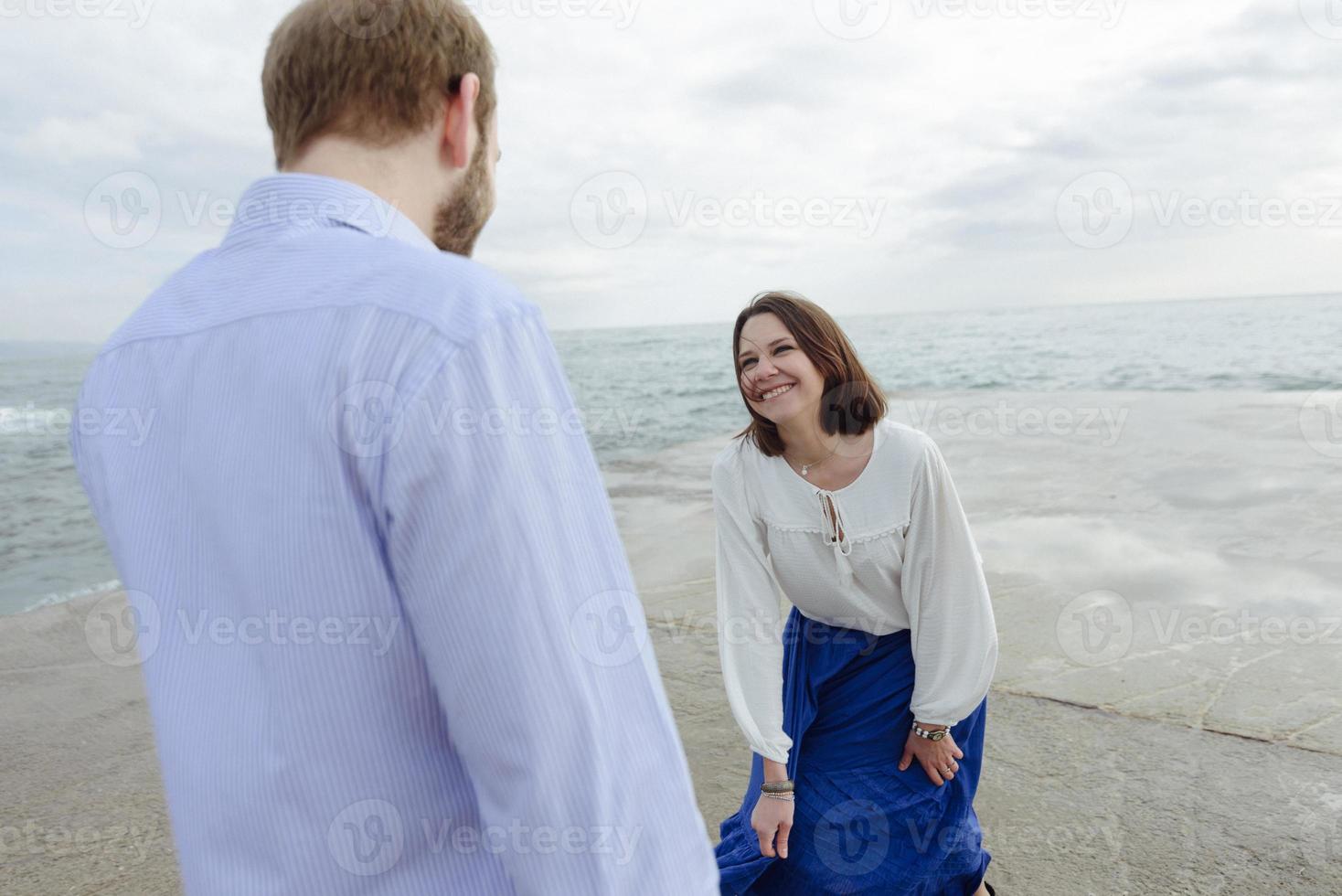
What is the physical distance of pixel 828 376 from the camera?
109 inches

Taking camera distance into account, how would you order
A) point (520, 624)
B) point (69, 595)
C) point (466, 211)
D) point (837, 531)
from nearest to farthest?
point (520, 624) → point (466, 211) → point (837, 531) → point (69, 595)

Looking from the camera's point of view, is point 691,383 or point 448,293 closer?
point 448,293

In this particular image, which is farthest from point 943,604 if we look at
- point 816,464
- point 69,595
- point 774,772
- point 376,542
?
point 69,595

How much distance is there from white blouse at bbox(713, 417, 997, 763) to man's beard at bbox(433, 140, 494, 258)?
1.83 metres

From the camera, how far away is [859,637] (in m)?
2.77

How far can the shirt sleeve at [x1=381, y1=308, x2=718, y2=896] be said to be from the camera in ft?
2.35

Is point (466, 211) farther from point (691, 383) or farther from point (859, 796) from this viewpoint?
point (691, 383)

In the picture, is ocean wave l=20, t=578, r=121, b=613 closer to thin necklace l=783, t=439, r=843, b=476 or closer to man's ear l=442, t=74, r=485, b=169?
thin necklace l=783, t=439, r=843, b=476

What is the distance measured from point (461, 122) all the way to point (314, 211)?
16 centimetres

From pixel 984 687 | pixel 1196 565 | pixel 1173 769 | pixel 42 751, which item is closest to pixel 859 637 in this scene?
pixel 984 687

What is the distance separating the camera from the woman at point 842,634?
2.53 metres

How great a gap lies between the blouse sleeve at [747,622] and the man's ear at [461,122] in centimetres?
194

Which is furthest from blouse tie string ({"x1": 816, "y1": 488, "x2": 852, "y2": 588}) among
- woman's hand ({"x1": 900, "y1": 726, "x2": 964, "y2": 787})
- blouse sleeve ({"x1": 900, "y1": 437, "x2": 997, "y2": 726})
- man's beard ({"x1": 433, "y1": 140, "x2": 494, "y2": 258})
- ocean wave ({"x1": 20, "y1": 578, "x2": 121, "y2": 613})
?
ocean wave ({"x1": 20, "y1": 578, "x2": 121, "y2": 613})

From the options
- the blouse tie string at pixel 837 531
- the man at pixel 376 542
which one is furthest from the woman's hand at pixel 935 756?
the man at pixel 376 542
